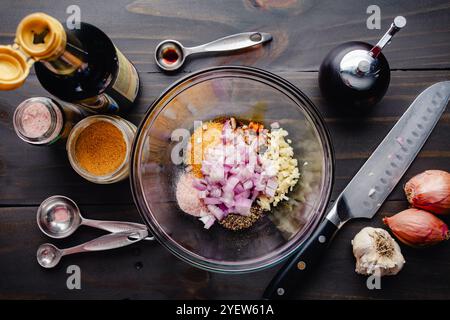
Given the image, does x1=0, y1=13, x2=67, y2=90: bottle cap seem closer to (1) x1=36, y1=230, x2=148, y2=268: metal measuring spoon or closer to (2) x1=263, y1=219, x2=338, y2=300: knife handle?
(1) x1=36, y1=230, x2=148, y2=268: metal measuring spoon

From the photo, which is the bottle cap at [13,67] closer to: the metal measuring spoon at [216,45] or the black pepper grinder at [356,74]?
the metal measuring spoon at [216,45]

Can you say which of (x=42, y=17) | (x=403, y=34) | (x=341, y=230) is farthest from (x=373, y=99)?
(x=42, y=17)

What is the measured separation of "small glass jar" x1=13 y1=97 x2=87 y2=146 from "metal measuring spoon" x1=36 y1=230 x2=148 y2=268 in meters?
0.31

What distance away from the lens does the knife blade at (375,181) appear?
3.87 feet

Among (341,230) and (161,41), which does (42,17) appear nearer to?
(161,41)

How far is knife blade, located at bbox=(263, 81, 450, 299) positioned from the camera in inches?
46.4

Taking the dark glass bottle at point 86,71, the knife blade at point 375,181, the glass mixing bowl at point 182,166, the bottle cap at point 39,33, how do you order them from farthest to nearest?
the knife blade at point 375,181, the glass mixing bowl at point 182,166, the dark glass bottle at point 86,71, the bottle cap at point 39,33

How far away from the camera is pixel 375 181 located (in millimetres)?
1197

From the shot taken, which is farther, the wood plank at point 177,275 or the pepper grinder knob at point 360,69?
the wood plank at point 177,275

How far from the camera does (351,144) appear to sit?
1229 mm

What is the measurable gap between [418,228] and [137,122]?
2.75 feet

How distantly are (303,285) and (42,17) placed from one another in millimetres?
959

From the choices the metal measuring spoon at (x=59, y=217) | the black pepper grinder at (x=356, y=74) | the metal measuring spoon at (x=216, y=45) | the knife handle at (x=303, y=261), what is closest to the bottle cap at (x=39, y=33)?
the metal measuring spoon at (x=216, y=45)

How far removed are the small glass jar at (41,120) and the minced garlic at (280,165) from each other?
562 mm
